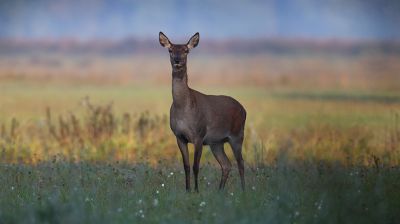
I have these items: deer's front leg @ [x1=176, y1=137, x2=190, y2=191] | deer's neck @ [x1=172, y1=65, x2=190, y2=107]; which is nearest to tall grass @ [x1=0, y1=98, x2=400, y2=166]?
deer's front leg @ [x1=176, y1=137, x2=190, y2=191]

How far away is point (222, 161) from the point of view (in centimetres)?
1642

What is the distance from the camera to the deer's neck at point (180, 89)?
15.7 metres

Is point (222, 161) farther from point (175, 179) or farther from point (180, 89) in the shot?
point (180, 89)

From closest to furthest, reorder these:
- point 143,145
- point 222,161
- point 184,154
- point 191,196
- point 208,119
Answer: point 191,196 < point 184,154 < point 208,119 < point 222,161 < point 143,145

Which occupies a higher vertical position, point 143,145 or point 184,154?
point 184,154

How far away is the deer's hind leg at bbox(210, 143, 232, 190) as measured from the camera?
1598cm

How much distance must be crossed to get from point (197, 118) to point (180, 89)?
524 mm

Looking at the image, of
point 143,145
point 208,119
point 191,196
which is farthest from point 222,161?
point 143,145

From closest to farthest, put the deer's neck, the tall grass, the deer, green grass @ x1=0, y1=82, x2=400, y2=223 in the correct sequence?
1. green grass @ x1=0, y1=82, x2=400, y2=223
2. the deer
3. the deer's neck
4. the tall grass

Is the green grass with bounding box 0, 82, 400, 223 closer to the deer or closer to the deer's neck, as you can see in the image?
the deer

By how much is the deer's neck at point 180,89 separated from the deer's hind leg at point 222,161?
1.31 m

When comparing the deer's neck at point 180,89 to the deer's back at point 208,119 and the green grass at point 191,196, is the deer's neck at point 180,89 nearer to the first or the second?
the deer's back at point 208,119

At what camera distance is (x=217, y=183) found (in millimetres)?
16453

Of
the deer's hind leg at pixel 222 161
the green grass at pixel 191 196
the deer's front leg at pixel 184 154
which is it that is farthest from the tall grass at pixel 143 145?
the deer's front leg at pixel 184 154
